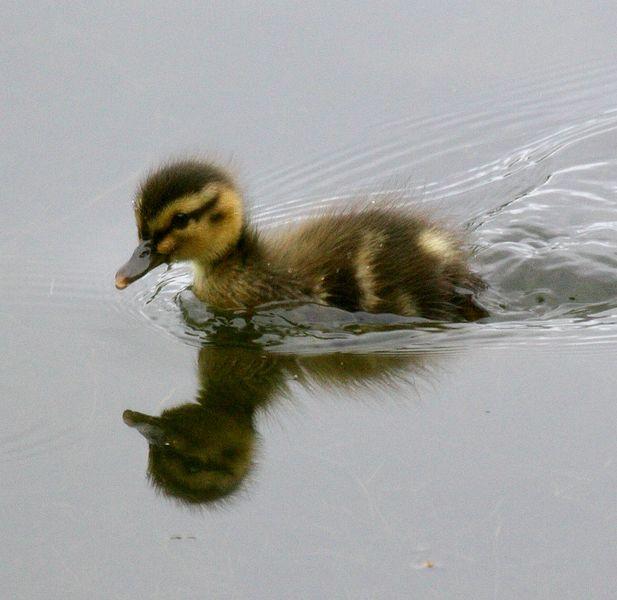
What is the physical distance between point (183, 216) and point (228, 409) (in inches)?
33.2

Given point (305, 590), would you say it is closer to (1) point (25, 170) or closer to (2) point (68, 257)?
(2) point (68, 257)

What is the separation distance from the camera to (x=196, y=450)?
3738 mm

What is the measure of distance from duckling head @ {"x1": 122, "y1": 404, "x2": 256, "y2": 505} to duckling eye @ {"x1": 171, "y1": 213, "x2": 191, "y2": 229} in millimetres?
799

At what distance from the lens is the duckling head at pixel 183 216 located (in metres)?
4.51

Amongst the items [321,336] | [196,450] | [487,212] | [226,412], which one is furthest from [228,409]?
[487,212]

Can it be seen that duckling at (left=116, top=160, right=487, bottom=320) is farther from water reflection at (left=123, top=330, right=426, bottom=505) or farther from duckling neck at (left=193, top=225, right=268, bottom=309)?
water reflection at (left=123, top=330, right=426, bottom=505)

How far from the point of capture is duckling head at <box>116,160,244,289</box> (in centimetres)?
451

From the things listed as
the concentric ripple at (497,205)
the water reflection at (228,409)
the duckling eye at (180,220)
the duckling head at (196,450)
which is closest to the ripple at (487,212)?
the concentric ripple at (497,205)

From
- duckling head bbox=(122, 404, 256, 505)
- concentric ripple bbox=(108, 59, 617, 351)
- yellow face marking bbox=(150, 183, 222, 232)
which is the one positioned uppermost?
yellow face marking bbox=(150, 183, 222, 232)

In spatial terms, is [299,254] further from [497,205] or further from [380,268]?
[497,205]

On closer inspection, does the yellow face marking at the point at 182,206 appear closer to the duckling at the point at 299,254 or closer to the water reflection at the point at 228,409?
the duckling at the point at 299,254

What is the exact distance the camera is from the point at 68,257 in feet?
16.2

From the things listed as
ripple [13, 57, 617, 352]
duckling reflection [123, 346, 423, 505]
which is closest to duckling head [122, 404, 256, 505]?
duckling reflection [123, 346, 423, 505]

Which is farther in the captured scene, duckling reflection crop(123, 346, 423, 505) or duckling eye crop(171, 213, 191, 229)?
duckling eye crop(171, 213, 191, 229)
